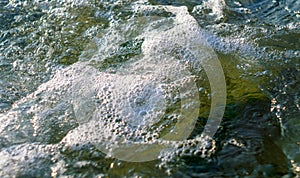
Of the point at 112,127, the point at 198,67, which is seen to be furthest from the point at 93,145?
the point at 198,67

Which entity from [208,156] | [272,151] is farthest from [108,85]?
[272,151]

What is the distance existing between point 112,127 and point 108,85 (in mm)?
282

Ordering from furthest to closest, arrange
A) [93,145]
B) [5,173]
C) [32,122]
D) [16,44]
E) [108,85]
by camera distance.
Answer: [16,44], [108,85], [32,122], [93,145], [5,173]

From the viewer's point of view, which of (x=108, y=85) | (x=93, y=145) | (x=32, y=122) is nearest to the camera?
(x=93, y=145)

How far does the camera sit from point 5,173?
1.76 m

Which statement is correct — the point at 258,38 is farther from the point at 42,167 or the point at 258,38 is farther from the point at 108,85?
the point at 42,167

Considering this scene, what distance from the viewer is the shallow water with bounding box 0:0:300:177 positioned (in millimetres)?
1798

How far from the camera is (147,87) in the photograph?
2137 millimetres

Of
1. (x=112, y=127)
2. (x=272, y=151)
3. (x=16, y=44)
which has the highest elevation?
(x=16, y=44)

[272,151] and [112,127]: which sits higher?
[112,127]

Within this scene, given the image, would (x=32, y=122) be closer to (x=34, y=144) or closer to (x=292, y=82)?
(x=34, y=144)

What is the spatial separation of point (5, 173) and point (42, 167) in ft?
0.46

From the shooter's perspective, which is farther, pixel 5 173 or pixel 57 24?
pixel 57 24

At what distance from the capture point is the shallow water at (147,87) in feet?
5.90
